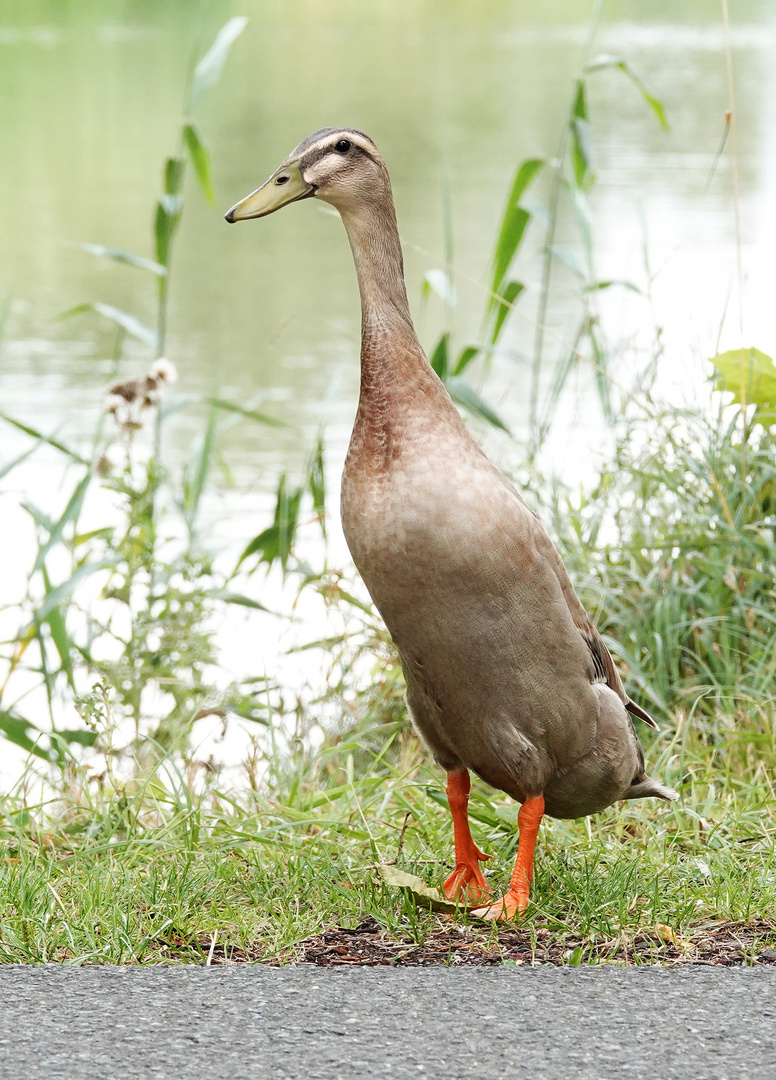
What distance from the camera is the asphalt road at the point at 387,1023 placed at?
1896mm

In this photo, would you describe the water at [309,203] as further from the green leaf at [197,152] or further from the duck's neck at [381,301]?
Answer: the duck's neck at [381,301]

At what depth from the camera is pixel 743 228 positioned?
9289mm

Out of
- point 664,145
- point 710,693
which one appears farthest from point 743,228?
point 710,693

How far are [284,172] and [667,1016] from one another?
5.29 ft

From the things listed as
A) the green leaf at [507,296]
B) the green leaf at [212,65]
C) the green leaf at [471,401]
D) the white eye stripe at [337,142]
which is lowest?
the green leaf at [471,401]

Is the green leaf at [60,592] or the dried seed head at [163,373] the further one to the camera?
the dried seed head at [163,373]

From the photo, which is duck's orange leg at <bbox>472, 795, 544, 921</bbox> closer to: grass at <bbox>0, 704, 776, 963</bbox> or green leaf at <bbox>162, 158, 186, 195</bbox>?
grass at <bbox>0, 704, 776, 963</bbox>

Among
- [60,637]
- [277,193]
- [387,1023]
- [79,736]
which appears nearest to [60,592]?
[60,637]

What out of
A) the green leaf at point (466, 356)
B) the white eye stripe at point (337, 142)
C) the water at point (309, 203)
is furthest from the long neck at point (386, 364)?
the green leaf at point (466, 356)

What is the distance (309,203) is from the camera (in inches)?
456

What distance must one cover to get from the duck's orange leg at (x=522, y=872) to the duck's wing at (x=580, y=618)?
0.30 meters

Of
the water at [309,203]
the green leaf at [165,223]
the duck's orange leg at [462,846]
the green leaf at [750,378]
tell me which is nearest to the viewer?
the duck's orange leg at [462,846]

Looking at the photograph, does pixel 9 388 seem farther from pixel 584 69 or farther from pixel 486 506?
pixel 486 506

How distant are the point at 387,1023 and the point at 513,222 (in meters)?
2.89
